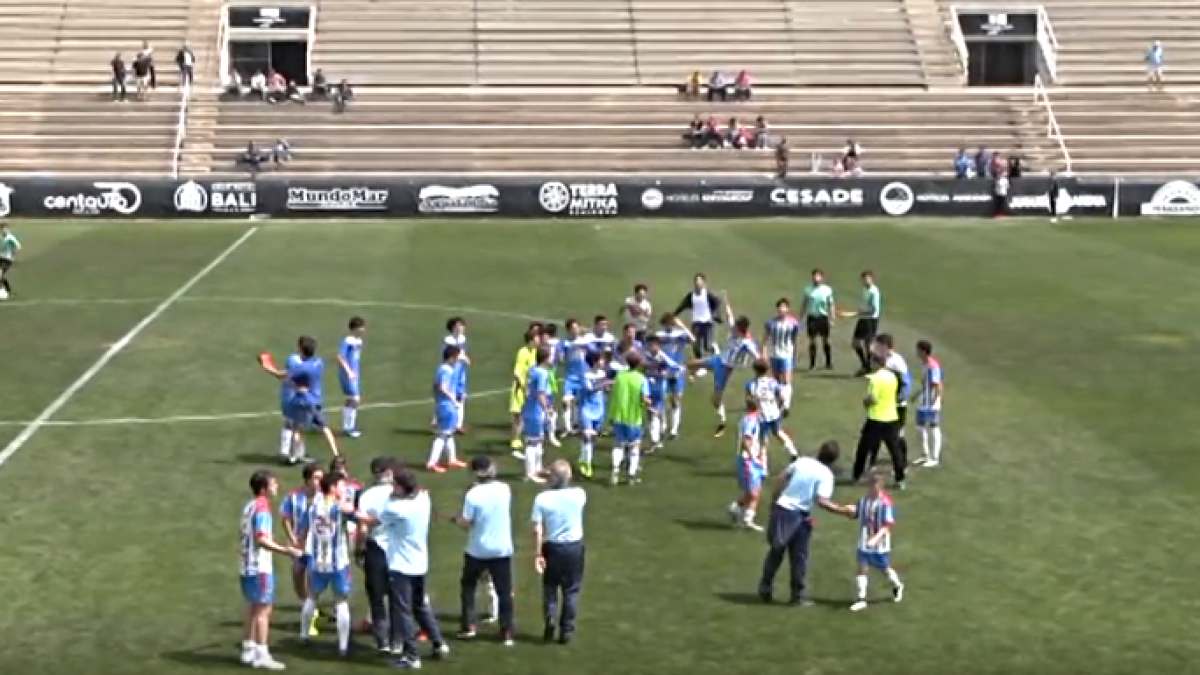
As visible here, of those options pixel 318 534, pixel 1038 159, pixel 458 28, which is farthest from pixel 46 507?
pixel 458 28

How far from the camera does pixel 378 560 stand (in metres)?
16.9

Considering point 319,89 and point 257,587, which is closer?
point 257,587

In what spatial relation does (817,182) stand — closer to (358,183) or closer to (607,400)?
(358,183)

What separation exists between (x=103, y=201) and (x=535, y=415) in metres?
39.7

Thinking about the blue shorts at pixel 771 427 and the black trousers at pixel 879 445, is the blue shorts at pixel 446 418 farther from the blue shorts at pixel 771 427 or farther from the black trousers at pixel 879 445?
the black trousers at pixel 879 445

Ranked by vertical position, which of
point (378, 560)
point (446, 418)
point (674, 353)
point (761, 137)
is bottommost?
point (378, 560)

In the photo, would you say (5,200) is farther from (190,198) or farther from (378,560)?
(378,560)

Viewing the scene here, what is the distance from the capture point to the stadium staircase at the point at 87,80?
6888cm

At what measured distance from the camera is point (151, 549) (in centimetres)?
2077

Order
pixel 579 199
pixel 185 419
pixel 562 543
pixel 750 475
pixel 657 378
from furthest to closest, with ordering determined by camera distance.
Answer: pixel 579 199 < pixel 185 419 < pixel 657 378 < pixel 750 475 < pixel 562 543

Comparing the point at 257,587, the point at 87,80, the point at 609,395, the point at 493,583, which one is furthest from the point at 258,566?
the point at 87,80

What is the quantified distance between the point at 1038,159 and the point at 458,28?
25938 mm

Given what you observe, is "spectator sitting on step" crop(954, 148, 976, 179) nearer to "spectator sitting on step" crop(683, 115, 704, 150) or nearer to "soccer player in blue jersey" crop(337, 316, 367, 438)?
"spectator sitting on step" crop(683, 115, 704, 150)

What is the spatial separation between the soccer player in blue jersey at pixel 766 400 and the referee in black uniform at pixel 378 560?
279 inches
